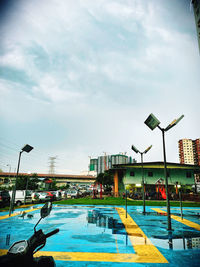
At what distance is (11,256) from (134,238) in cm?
610

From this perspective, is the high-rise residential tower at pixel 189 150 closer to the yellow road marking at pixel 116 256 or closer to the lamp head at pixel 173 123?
the lamp head at pixel 173 123

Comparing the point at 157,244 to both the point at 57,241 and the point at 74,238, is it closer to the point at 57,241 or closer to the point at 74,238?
the point at 74,238

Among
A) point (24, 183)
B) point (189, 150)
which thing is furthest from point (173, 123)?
point (189, 150)

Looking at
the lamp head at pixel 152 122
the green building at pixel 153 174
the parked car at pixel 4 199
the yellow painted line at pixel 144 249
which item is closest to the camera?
the yellow painted line at pixel 144 249

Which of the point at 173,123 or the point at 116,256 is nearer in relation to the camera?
the point at 116,256

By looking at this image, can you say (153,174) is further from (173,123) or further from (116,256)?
(116,256)

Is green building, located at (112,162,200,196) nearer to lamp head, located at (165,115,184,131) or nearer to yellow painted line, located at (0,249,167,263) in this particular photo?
lamp head, located at (165,115,184,131)

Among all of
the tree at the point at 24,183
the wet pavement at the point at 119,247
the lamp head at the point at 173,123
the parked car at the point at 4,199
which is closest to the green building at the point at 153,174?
the parked car at the point at 4,199

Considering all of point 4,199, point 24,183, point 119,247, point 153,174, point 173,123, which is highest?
point 173,123

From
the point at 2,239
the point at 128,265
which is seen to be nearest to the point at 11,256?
the point at 128,265

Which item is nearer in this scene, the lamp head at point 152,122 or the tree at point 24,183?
the lamp head at point 152,122

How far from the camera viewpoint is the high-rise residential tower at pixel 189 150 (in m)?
158

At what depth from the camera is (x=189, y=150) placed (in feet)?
530

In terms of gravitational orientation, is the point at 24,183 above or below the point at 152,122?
below
